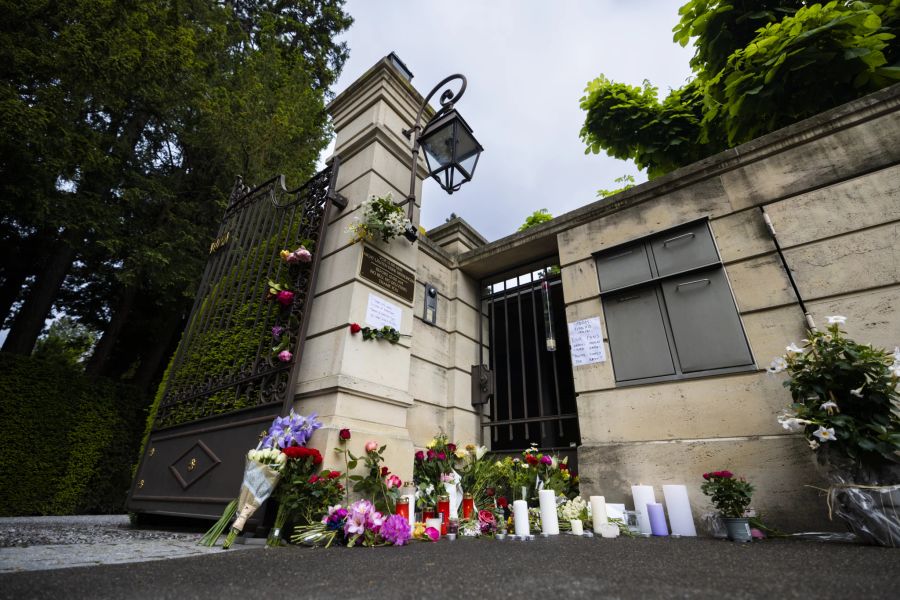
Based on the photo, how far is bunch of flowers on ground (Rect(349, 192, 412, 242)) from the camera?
15.2 ft

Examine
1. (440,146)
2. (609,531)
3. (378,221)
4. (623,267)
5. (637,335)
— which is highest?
(440,146)

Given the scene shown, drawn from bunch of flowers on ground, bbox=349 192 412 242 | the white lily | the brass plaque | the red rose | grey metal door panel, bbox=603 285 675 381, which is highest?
bunch of flowers on ground, bbox=349 192 412 242

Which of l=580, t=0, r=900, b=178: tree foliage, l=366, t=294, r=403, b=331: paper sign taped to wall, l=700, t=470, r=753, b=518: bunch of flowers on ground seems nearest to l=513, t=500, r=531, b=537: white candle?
l=700, t=470, r=753, b=518: bunch of flowers on ground

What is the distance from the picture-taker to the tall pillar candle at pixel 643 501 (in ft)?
11.7

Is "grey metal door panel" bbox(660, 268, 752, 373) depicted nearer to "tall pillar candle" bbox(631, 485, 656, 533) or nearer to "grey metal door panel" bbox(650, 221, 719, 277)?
"grey metal door panel" bbox(650, 221, 719, 277)

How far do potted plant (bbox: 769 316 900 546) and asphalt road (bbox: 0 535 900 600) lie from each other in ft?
0.81

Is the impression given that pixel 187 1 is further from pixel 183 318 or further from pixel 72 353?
pixel 72 353

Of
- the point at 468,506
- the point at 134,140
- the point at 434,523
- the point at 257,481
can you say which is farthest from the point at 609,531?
the point at 134,140

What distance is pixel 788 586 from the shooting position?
1.61 metres

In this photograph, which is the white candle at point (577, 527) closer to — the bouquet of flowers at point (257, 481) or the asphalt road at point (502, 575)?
the asphalt road at point (502, 575)

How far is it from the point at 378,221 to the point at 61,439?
9.08 meters

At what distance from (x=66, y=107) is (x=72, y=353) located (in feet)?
41.7

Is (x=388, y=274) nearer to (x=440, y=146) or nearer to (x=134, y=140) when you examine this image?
(x=440, y=146)

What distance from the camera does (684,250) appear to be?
4.53 m
